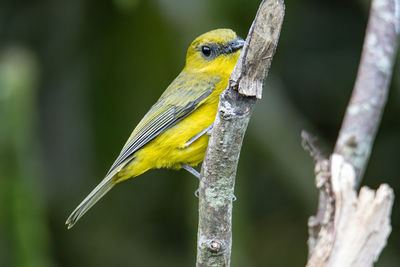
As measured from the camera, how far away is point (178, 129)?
4516 millimetres

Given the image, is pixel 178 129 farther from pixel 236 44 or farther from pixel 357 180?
pixel 357 180

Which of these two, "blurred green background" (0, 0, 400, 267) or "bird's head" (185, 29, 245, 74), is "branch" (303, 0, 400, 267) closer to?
"bird's head" (185, 29, 245, 74)

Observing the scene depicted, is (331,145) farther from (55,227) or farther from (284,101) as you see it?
(55,227)

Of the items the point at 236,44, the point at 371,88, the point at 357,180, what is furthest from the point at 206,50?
the point at 357,180

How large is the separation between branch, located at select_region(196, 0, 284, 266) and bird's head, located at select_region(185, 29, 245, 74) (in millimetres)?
1702

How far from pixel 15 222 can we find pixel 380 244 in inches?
118

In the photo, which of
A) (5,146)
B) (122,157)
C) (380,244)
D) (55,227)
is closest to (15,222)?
(5,146)

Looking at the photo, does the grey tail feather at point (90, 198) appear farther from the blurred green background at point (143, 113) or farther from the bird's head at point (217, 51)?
the blurred green background at point (143, 113)

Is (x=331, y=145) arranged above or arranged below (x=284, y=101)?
below

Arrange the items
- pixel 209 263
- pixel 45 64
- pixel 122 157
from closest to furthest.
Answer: pixel 209 263 < pixel 122 157 < pixel 45 64

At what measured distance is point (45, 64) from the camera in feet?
22.6

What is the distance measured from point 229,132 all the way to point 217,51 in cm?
192

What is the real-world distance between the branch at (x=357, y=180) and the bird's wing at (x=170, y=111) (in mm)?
908

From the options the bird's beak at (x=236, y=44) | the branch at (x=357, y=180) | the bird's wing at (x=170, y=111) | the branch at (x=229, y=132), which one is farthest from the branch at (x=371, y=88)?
the branch at (x=229, y=132)
